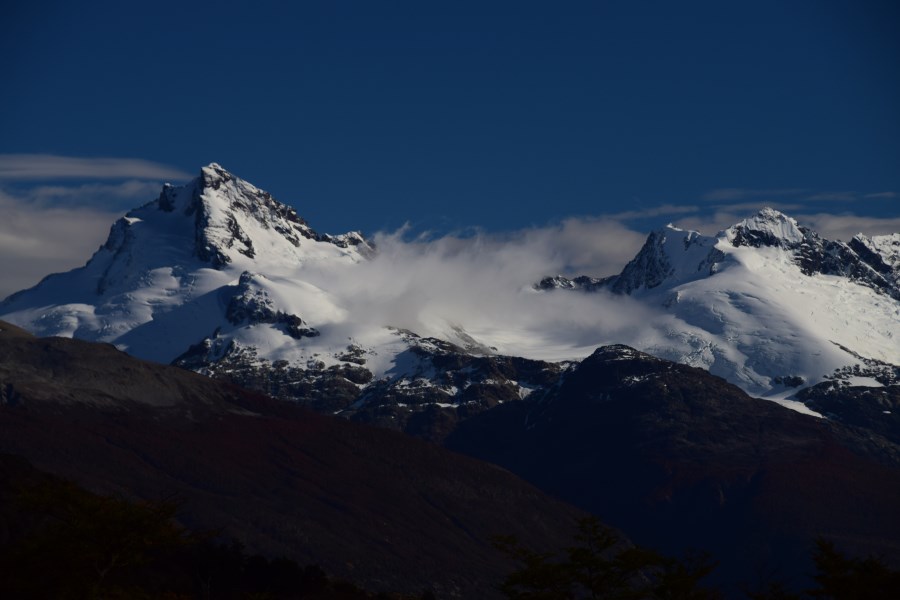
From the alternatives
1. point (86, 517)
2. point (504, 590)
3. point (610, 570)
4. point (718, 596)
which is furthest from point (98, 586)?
point (718, 596)

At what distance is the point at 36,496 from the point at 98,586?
34.0ft

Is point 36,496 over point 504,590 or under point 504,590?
over

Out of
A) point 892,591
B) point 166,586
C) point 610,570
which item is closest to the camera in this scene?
point 892,591

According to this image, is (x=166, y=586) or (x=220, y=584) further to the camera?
(x=220, y=584)

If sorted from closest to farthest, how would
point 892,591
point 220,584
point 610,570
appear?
point 892,591, point 610,570, point 220,584

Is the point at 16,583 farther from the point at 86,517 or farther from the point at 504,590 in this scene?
the point at 504,590

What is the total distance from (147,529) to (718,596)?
44.4 meters

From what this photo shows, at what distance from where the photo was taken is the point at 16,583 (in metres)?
108

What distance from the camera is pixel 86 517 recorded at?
4146 inches

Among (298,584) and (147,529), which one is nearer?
(147,529)

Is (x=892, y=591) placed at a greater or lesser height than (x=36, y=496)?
lesser

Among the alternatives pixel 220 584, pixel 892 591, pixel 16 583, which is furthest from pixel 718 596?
pixel 220 584

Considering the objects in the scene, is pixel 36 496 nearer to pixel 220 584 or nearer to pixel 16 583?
pixel 16 583

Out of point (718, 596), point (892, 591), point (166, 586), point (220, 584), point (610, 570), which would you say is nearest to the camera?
point (892, 591)
